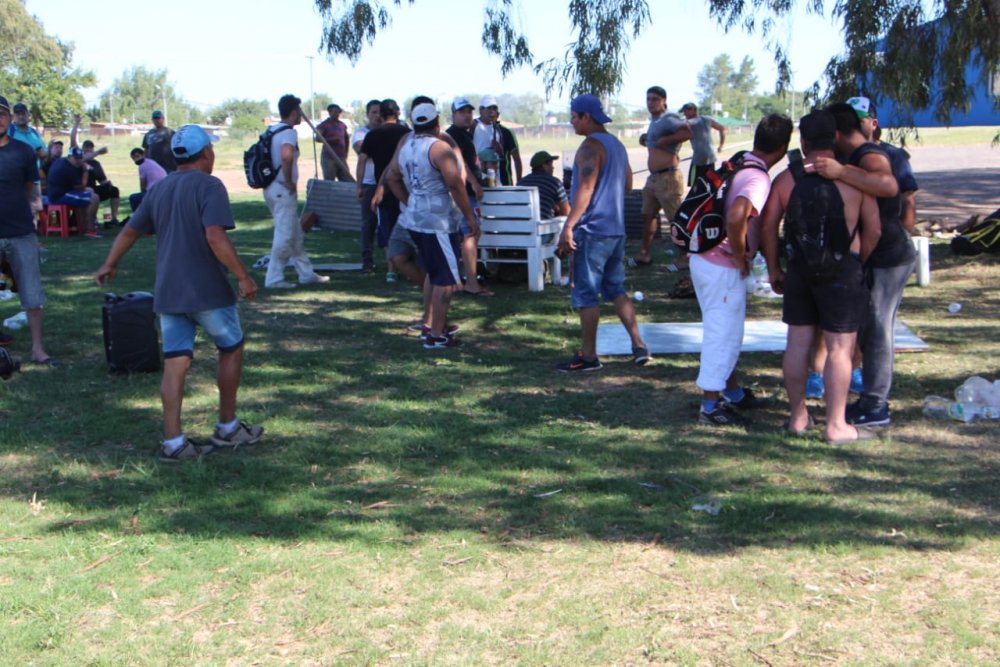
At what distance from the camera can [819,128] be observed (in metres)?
5.40

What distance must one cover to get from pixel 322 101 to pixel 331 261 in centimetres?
6011

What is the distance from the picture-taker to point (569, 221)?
23.1ft

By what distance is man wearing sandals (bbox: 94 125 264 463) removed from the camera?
5504 millimetres

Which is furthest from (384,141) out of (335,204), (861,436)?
(335,204)

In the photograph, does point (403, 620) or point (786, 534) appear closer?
point (403, 620)

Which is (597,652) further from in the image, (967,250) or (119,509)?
(967,250)

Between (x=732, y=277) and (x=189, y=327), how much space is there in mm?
2874

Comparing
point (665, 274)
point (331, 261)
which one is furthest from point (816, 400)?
point (331, 261)

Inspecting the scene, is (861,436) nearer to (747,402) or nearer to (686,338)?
(747,402)

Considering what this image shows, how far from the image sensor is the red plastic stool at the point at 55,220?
1675 centimetres

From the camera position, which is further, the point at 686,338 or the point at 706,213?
the point at 686,338

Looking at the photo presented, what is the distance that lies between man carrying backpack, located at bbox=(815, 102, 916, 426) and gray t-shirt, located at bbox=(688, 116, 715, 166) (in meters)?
7.34

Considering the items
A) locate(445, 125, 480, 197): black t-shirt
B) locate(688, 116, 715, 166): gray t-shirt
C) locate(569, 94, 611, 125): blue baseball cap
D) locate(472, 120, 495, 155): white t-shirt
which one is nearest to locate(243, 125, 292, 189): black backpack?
locate(445, 125, 480, 197): black t-shirt

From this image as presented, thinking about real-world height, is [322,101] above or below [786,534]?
above
